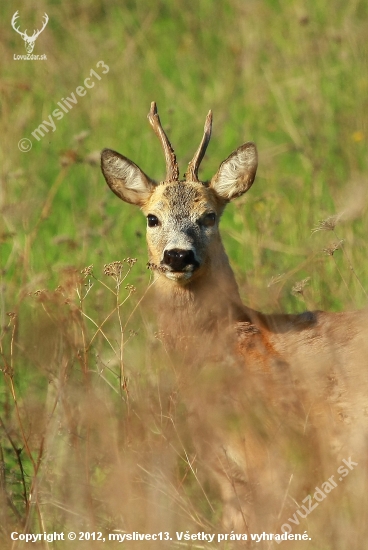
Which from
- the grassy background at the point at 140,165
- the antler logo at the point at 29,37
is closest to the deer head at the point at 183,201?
the grassy background at the point at 140,165

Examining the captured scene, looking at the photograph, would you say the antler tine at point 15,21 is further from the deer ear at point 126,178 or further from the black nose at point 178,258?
the black nose at point 178,258

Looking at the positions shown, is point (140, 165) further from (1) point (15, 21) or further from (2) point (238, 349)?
(2) point (238, 349)

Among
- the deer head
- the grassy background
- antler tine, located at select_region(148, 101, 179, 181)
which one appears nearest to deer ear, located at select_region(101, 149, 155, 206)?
the deer head

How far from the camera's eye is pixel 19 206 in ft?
20.5

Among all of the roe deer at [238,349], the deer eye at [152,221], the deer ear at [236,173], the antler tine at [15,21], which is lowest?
the roe deer at [238,349]

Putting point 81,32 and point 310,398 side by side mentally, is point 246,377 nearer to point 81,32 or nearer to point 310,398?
point 310,398

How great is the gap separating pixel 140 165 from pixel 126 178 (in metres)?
3.34

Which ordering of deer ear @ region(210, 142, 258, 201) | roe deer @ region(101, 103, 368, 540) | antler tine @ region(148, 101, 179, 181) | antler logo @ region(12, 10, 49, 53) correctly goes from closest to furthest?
roe deer @ region(101, 103, 368, 540) → antler tine @ region(148, 101, 179, 181) → deer ear @ region(210, 142, 258, 201) → antler logo @ region(12, 10, 49, 53)

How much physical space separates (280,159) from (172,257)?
176 inches

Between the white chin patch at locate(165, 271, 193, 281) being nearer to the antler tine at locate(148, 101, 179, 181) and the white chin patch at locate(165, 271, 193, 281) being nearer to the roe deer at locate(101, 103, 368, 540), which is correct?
the roe deer at locate(101, 103, 368, 540)

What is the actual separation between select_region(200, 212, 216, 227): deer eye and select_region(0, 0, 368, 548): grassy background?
0.44 m

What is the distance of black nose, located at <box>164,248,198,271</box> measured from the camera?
5797mm

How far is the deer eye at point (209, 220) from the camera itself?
20.6 ft

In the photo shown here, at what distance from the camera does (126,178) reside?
673 centimetres
